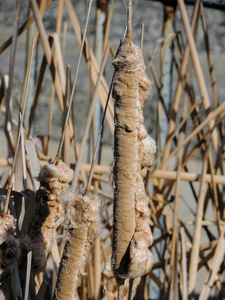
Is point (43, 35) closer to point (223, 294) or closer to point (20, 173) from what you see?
point (20, 173)

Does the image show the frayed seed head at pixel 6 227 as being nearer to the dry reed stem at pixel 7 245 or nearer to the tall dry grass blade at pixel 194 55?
the dry reed stem at pixel 7 245

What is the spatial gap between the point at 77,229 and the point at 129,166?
5cm

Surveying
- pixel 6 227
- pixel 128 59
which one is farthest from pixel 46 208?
pixel 128 59

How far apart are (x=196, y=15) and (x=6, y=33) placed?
185cm

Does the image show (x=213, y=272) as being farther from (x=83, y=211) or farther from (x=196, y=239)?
(x=83, y=211)

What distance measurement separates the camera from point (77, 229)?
0.35 m

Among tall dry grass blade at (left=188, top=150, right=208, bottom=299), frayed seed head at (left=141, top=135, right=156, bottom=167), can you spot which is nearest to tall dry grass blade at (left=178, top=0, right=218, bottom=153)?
tall dry grass blade at (left=188, top=150, right=208, bottom=299)

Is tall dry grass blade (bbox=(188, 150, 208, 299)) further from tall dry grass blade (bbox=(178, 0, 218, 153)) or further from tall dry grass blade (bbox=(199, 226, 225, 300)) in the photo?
tall dry grass blade (bbox=(178, 0, 218, 153))

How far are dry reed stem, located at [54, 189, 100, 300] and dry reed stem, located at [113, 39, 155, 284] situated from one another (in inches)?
0.6

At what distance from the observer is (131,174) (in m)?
0.34

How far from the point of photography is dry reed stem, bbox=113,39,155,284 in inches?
12.9

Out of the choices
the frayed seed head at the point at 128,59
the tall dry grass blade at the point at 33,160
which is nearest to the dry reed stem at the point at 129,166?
the frayed seed head at the point at 128,59

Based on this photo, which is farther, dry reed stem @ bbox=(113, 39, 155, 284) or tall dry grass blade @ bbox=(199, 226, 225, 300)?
tall dry grass blade @ bbox=(199, 226, 225, 300)

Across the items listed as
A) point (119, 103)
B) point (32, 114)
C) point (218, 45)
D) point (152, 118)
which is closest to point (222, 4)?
point (32, 114)
